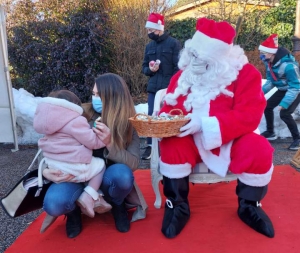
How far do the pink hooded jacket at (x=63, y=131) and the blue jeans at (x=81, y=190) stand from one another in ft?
0.61

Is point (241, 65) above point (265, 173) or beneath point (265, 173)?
above

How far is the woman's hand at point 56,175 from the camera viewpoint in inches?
80.9

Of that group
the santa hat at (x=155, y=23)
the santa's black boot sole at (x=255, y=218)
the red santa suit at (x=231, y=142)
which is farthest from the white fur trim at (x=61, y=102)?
the santa hat at (x=155, y=23)

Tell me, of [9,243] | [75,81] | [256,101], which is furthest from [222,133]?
[75,81]

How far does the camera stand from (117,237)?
7.28 ft

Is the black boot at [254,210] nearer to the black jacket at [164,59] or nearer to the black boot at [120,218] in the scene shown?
the black boot at [120,218]

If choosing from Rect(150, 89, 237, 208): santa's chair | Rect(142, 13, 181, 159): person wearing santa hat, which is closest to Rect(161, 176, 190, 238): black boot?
Rect(150, 89, 237, 208): santa's chair

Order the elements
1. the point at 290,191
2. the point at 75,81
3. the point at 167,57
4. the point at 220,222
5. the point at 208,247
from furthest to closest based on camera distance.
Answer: the point at 75,81 < the point at 167,57 < the point at 290,191 < the point at 220,222 < the point at 208,247

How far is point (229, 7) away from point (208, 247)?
8.05m

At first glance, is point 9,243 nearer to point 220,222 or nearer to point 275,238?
point 220,222

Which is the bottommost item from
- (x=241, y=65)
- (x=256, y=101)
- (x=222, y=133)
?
(x=222, y=133)

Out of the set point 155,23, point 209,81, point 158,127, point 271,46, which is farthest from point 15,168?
point 271,46

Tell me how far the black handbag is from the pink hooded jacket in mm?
167

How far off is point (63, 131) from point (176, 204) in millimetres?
936
